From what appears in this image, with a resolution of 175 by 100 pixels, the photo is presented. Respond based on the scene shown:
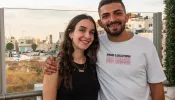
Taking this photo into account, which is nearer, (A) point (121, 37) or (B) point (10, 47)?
(A) point (121, 37)

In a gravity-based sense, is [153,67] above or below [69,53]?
below

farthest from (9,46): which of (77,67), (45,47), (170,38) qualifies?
(170,38)

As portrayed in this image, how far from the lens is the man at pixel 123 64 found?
1743 millimetres

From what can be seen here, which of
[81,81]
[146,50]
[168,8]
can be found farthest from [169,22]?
[81,81]

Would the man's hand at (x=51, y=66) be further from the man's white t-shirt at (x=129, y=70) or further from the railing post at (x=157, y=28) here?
the railing post at (x=157, y=28)

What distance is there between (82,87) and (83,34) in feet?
1.28

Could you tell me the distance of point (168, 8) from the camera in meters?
4.87

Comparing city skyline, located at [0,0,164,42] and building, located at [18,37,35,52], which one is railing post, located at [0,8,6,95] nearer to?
city skyline, located at [0,0,164,42]

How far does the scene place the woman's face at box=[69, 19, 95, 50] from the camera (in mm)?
1735

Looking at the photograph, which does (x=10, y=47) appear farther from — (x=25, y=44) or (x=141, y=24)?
(x=141, y=24)

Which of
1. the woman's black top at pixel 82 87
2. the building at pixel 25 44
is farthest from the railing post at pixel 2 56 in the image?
the woman's black top at pixel 82 87

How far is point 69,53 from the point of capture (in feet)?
5.90

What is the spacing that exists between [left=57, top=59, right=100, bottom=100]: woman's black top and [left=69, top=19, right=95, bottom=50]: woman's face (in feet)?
0.53

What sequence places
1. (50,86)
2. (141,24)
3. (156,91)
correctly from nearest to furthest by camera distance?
1. (50,86)
2. (156,91)
3. (141,24)
